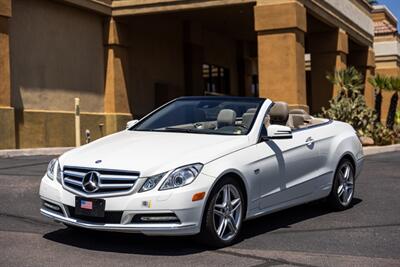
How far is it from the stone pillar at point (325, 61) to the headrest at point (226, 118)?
18.6 meters

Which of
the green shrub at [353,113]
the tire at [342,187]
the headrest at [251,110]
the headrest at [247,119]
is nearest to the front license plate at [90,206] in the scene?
the headrest at [247,119]

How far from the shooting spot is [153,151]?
6066 mm

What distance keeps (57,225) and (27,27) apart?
12754mm

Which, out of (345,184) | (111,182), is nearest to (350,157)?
(345,184)

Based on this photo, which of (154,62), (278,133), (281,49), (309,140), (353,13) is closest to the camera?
(278,133)

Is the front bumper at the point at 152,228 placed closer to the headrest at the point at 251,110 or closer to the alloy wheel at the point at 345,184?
the headrest at the point at 251,110

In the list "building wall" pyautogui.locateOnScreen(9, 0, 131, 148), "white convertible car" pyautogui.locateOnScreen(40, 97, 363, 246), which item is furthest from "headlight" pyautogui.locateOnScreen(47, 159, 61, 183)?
"building wall" pyautogui.locateOnScreen(9, 0, 131, 148)

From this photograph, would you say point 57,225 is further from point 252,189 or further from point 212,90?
point 212,90

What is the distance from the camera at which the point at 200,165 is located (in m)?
5.86

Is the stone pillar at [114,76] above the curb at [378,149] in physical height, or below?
above

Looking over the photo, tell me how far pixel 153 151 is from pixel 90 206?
80 cm

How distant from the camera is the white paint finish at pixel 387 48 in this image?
35875 mm

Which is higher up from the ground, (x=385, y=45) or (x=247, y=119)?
(x=385, y=45)

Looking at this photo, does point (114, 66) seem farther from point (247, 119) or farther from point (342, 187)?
point (247, 119)
